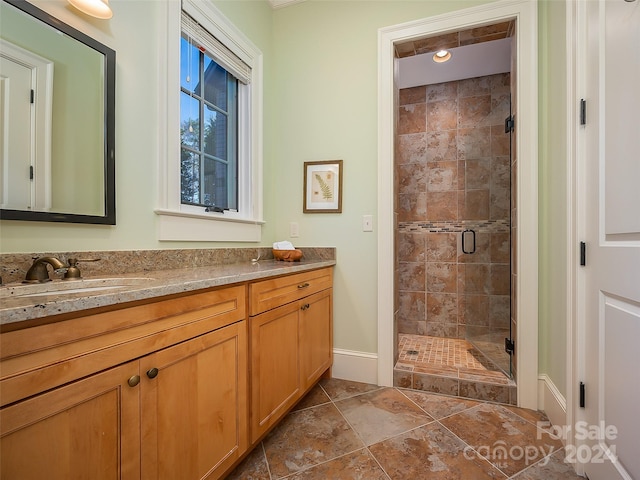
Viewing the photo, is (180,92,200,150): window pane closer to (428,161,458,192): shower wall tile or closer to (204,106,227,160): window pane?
(204,106,227,160): window pane

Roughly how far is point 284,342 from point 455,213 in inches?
93.6

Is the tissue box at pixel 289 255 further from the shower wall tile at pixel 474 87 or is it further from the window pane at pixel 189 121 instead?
the shower wall tile at pixel 474 87

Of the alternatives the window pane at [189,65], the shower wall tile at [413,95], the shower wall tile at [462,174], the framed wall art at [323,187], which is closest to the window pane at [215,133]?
the window pane at [189,65]

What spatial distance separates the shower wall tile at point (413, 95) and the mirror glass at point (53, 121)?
2822mm

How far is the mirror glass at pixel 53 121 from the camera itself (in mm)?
1014

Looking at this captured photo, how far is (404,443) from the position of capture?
1.50 meters

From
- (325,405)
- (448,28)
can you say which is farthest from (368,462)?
(448,28)

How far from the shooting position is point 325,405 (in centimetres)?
186

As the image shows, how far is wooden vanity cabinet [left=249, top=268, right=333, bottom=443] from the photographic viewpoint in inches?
52.2

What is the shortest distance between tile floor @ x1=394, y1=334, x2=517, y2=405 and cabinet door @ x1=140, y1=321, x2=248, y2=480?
1258 millimetres

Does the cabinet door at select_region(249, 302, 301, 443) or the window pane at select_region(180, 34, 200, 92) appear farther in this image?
the window pane at select_region(180, 34, 200, 92)

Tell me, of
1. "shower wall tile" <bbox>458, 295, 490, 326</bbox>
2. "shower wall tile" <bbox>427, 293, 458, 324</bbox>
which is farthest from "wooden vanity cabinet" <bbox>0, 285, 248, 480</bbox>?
"shower wall tile" <bbox>458, 295, 490, 326</bbox>

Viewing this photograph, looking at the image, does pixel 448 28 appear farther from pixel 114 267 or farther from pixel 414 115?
pixel 114 267

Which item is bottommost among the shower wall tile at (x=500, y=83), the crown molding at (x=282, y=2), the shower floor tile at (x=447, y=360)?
the shower floor tile at (x=447, y=360)
